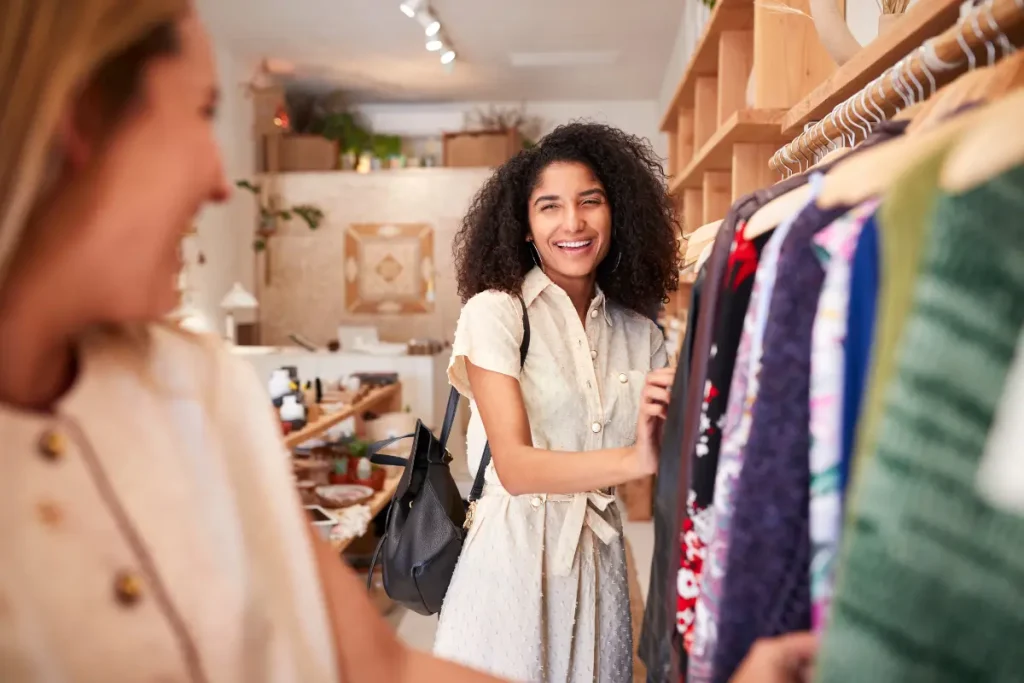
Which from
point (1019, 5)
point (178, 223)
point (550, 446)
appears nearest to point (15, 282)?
point (178, 223)

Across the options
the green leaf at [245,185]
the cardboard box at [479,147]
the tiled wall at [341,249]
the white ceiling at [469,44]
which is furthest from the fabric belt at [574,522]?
the cardboard box at [479,147]

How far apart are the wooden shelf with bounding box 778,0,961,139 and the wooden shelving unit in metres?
0.48

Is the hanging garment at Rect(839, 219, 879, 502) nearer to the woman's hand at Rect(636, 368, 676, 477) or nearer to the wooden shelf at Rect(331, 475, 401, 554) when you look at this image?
the woman's hand at Rect(636, 368, 676, 477)

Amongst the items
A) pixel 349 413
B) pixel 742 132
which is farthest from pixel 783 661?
pixel 349 413

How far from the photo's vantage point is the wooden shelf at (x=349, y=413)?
7.94 ft

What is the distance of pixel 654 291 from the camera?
1.41 metres

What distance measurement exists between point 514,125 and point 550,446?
192 inches

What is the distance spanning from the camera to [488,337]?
1.13 m

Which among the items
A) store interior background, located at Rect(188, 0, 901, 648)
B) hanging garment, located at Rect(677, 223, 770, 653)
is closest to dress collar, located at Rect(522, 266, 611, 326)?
hanging garment, located at Rect(677, 223, 770, 653)

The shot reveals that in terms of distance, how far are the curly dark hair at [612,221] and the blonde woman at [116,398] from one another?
92 centimetres

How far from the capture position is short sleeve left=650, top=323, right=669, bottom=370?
1.34 metres

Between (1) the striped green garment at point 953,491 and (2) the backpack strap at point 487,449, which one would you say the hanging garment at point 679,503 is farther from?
(2) the backpack strap at point 487,449

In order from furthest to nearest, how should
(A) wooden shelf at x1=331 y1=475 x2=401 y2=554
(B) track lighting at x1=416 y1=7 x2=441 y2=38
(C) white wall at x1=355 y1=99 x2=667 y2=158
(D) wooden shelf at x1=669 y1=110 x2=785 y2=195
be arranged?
(C) white wall at x1=355 y1=99 x2=667 y2=158 → (B) track lighting at x1=416 y1=7 x2=441 y2=38 → (A) wooden shelf at x1=331 y1=475 x2=401 y2=554 → (D) wooden shelf at x1=669 y1=110 x2=785 y2=195

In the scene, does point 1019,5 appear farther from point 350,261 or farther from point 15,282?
point 350,261
